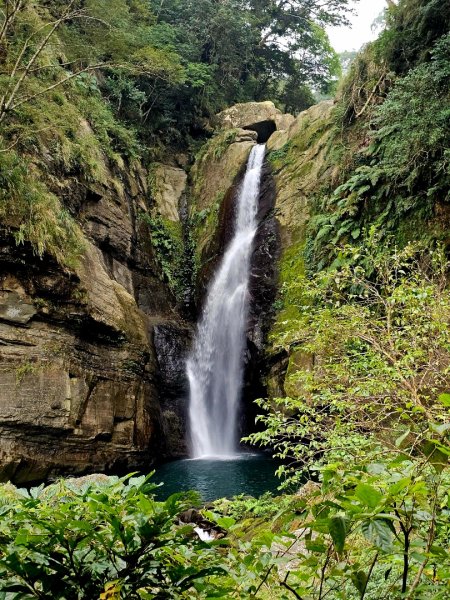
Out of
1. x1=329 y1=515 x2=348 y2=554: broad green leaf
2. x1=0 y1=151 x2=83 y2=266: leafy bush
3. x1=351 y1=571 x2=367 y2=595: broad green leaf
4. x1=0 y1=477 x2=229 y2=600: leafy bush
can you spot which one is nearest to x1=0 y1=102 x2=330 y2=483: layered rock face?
x1=0 y1=151 x2=83 y2=266: leafy bush

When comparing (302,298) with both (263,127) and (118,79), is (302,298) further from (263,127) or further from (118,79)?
(118,79)

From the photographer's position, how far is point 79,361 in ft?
32.8

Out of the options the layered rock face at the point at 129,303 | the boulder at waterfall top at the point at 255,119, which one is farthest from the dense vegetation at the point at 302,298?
the boulder at waterfall top at the point at 255,119

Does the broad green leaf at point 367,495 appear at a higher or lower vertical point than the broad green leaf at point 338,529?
higher

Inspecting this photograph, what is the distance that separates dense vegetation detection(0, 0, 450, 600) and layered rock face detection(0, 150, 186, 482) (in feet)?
2.82

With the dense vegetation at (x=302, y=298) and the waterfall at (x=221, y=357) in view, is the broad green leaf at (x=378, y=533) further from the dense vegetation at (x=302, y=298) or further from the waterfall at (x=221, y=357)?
the waterfall at (x=221, y=357)

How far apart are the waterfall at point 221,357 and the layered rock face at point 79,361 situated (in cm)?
150

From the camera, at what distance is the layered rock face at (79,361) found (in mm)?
8562

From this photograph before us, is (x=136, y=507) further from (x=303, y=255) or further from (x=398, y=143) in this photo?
(x=303, y=255)

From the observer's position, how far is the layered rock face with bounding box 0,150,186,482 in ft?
28.1

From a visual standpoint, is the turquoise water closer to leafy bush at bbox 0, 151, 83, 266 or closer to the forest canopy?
leafy bush at bbox 0, 151, 83, 266

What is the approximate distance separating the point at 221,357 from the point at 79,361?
583 cm

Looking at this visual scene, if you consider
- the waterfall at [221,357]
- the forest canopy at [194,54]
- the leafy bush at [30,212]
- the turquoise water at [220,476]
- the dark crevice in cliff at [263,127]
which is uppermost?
the forest canopy at [194,54]

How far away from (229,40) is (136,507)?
25.3 m
